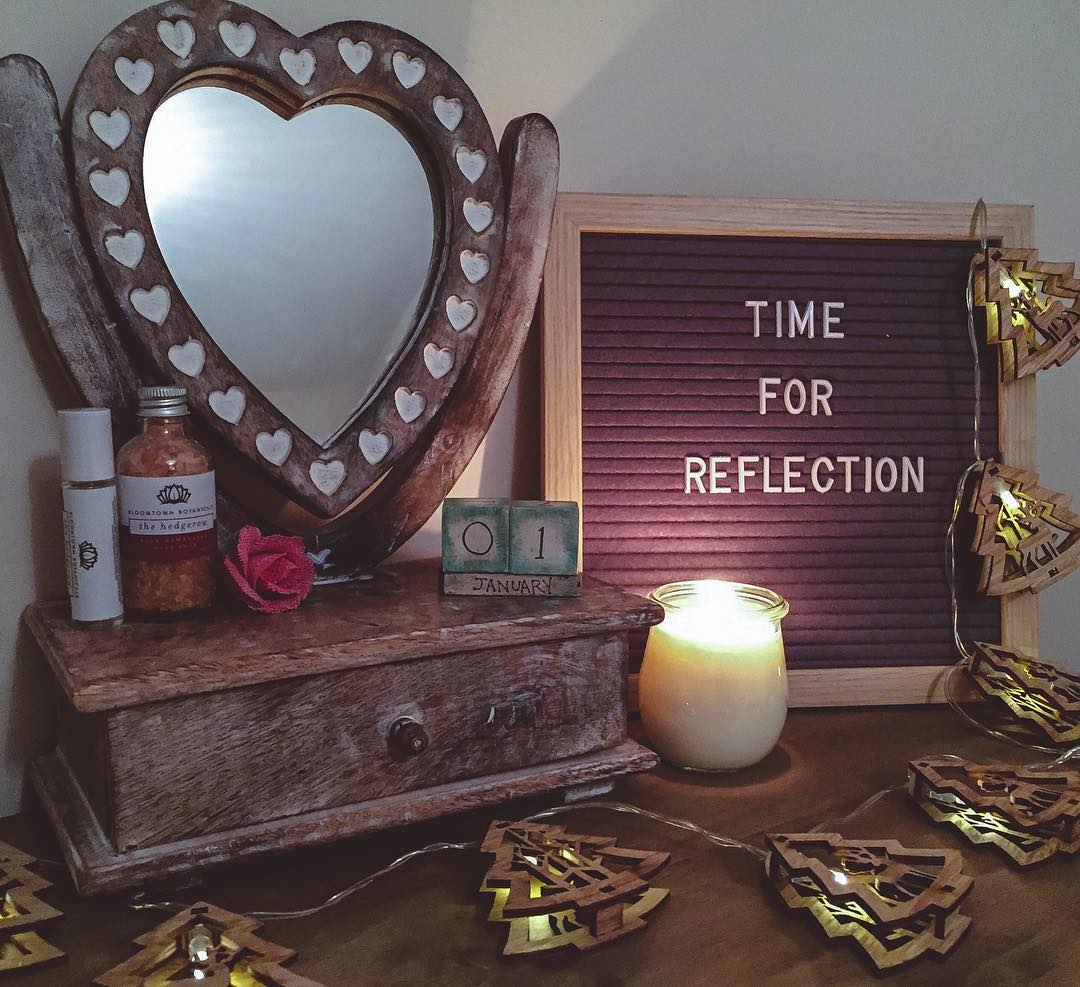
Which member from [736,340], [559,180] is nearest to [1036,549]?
[736,340]

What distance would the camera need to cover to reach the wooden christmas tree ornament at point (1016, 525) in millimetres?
1032

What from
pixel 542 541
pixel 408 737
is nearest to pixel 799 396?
pixel 542 541

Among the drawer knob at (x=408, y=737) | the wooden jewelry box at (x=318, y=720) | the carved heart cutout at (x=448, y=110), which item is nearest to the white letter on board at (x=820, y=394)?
the wooden jewelry box at (x=318, y=720)

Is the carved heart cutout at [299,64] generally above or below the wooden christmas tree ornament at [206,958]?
above

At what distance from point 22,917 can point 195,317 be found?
48 centimetres

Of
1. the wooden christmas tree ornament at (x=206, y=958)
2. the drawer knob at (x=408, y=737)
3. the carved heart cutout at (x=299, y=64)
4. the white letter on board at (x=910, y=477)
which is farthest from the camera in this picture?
the white letter on board at (x=910, y=477)

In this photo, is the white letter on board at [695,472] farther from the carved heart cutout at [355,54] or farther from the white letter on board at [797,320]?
the carved heart cutout at [355,54]

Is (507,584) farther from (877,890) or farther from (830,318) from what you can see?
(830,318)

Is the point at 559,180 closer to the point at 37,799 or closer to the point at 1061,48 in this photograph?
the point at 1061,48

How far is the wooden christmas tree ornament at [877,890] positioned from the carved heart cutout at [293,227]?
494 millimetres

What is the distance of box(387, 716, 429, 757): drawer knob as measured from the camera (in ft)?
2.42

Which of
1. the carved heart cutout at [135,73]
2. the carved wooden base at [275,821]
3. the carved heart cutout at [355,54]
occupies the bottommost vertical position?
the carved wooden base at [275,821]

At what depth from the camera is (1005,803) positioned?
0.79m

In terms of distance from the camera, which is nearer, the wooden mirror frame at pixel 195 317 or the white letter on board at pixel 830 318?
the wooden mirror frame at pixel 195 317
